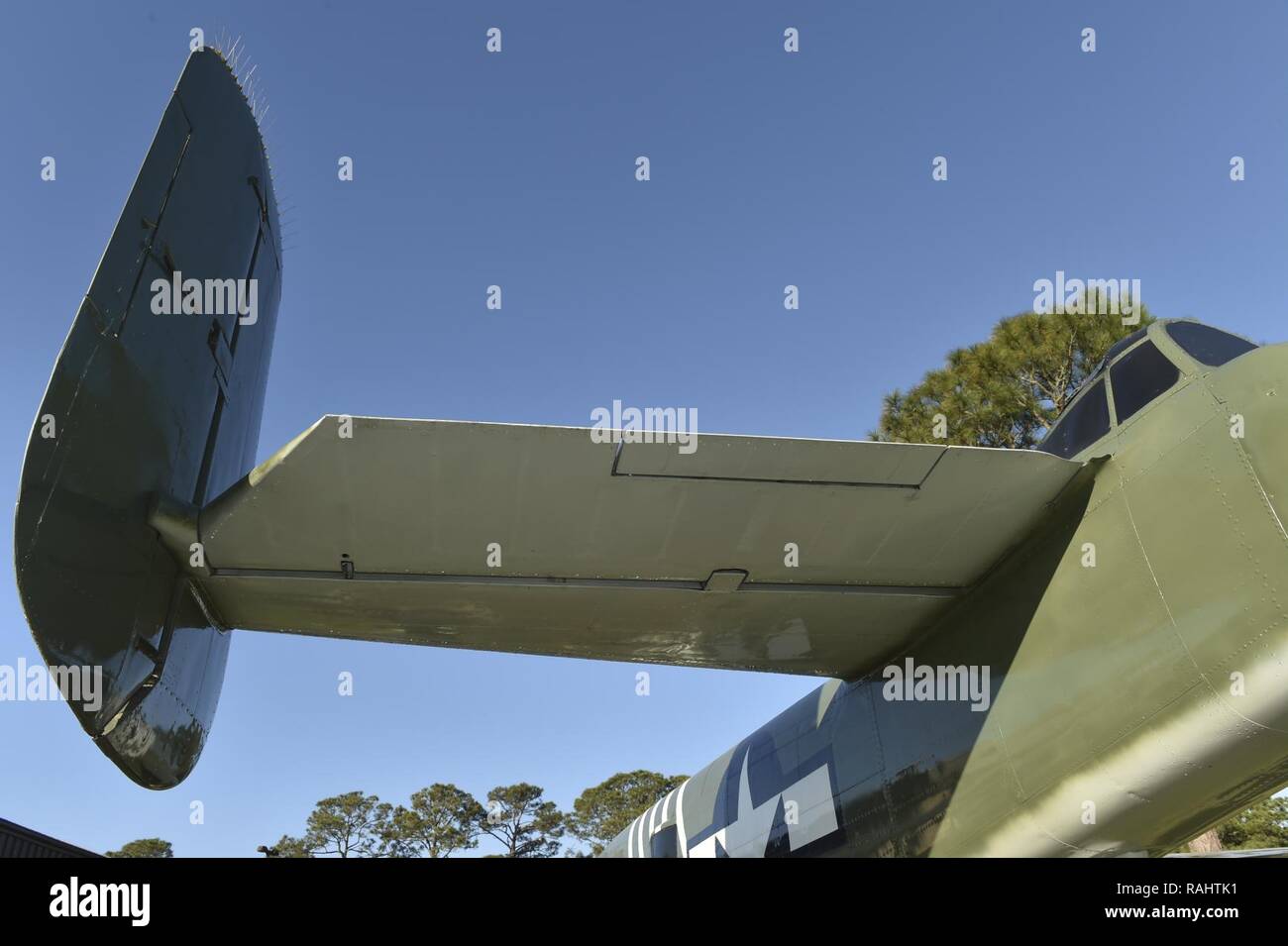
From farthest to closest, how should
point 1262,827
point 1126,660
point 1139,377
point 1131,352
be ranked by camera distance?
point 1262,827
point 1131,352
point 1139,377
point 1126,660

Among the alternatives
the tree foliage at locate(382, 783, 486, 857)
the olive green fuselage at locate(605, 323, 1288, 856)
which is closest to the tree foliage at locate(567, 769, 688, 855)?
the tree foliage at locate(382, 783, 486, 857)

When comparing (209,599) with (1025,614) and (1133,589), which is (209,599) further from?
(1133,589)

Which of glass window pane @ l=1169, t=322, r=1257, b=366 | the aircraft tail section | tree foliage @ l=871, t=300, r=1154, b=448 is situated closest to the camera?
the aircraft tail section

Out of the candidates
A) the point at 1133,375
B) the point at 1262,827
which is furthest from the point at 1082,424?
the point at 1262,827

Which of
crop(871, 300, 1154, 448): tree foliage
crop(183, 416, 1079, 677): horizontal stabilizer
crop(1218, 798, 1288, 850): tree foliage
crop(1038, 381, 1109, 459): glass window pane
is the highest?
crop(871, 300, 1154, 448): tree foliage

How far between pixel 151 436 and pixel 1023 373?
20.6 m

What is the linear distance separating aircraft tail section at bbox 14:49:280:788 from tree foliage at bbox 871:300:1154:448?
17.5 metres

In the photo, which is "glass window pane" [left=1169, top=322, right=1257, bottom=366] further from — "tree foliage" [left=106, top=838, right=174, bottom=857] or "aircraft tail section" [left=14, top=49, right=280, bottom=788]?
"tree foliage" [left=106, top=838, right=174, bottom=857]

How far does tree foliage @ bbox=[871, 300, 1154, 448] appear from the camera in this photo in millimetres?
20859

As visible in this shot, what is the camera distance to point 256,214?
7.22 meters

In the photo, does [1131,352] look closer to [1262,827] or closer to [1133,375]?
[1133,375]

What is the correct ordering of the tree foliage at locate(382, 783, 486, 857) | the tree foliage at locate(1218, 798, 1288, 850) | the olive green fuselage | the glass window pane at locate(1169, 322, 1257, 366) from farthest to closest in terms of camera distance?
the tree foliage at locate(382, 783, 486, 857) → the tree foliage at locate(1218, 798, 1288, 850) → the glass window pane at locate(1169, 322, 1257, 366) → the olive green fuselage

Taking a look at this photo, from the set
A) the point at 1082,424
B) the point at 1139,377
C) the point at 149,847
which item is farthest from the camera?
the point at 149,847

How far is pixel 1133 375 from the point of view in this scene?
564cm
